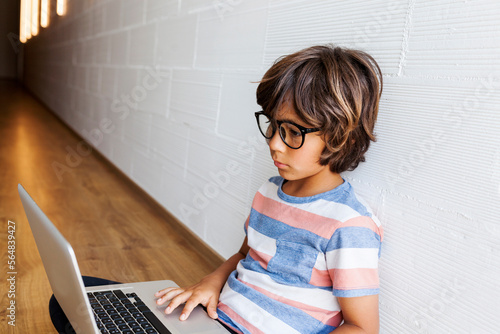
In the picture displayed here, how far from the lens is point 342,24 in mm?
1117

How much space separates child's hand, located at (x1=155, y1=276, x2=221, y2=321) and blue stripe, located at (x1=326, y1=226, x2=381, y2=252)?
0.30 m

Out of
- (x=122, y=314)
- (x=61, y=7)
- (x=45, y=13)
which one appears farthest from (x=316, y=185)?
(x=45, y=13)

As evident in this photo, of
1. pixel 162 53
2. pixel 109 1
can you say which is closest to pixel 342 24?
pixel 162 53

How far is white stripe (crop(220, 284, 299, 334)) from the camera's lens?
2.94ft

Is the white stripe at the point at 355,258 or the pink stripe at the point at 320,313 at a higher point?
the white stripe at the point at 355,258

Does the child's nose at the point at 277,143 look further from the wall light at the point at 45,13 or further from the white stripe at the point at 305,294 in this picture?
the wall light at the point at 45,13

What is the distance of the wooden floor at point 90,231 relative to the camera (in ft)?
5.03

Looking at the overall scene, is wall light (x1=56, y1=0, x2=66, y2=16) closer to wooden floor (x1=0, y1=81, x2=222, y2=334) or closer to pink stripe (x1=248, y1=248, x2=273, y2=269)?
wooden floor (x1=0, y1=81, x2=222, y2=334)

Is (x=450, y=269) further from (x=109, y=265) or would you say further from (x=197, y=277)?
(x=109, y=265)

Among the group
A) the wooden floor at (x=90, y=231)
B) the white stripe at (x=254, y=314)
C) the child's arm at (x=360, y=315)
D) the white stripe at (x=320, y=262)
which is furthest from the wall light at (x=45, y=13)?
the child's arm at (x=360, y=315)

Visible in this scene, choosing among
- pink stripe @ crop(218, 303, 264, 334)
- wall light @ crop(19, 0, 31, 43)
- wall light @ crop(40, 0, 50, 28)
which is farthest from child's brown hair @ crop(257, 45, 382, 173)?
wall light @ crop(19, 0, 31, 43)

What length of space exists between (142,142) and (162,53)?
21.7 inches

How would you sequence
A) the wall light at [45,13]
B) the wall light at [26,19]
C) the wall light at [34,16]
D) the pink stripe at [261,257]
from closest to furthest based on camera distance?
the pink stripe at [261,257]
the wall light at [45,13]
the wall light at [34,16]
the wall light at [26,19]

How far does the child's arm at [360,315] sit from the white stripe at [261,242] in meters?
0.20
